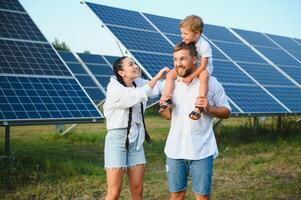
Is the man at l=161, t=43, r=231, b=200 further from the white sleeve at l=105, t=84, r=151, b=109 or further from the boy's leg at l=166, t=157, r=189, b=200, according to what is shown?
the white sleeve at l=105, t=84, r=151, b=109

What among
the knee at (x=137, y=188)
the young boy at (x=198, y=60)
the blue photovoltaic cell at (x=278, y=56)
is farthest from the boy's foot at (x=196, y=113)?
the blue photovoltaic cell at (x=278, y=56)

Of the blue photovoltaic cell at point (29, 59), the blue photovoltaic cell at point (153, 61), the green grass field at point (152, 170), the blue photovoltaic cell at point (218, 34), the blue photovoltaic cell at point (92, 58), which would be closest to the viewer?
the green grass field at point (152, 170)

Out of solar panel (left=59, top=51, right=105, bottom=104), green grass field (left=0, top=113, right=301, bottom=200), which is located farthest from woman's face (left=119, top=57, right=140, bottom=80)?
solar panel (left=59, top=51, right=105, bottom=104)

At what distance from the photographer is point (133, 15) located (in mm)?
12898

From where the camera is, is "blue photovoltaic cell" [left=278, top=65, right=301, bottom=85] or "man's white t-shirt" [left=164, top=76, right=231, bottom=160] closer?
"man's white t-shirt" [left=164, top=76, right=231, bottom=160]

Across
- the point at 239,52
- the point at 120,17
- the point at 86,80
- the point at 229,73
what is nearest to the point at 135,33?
the point at 120,17

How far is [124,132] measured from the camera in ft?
13.6

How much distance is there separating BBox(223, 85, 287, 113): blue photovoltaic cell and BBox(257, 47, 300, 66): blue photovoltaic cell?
3.32 metres

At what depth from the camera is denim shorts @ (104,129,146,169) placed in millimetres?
4125

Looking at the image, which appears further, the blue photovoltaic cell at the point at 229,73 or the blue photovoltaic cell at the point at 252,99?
the blue photovoltaic cell at the point at 229,73

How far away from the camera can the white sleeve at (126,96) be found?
4004mm

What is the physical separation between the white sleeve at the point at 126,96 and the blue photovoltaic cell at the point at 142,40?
6.51 meters

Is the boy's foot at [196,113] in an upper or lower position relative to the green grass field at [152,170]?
upper

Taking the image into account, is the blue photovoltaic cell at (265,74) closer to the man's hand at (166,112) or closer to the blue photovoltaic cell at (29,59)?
the blue photovoltaic cell at (29,59)
